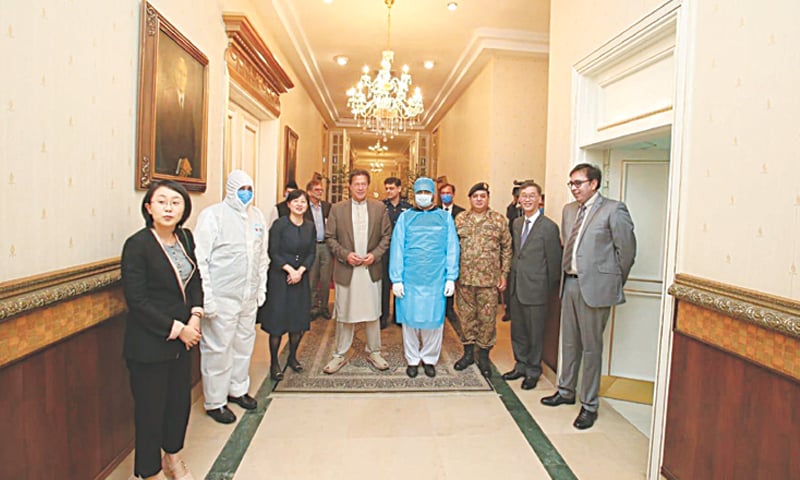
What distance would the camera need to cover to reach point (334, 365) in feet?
11.9

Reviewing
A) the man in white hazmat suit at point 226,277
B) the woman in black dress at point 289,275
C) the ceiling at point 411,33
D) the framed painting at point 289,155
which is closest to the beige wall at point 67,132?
the man in white hazmat suit at point 226,277

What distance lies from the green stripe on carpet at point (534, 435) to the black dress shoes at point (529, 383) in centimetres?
12

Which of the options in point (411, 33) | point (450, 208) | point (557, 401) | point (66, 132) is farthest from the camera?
point (411, 33)

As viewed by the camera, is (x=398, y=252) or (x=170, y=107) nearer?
(x=170, y=107)

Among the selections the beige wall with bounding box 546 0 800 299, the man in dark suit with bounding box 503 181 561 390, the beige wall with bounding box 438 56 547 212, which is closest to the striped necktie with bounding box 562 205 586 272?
the man in dark suit with bounding box 503 181 561 390

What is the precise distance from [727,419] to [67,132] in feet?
8.95

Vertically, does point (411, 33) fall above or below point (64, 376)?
above

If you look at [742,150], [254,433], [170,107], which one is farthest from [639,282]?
[170,107]

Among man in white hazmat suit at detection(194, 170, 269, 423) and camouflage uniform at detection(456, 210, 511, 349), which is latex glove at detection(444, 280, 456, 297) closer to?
camouflage uniform at detection(456, 210, 511, 349)

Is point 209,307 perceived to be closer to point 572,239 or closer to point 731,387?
point 572,239

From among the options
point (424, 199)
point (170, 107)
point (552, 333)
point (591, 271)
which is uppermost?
point (170, 107)

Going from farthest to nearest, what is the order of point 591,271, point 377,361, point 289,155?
point 289,155
point 377,361
point 591,271

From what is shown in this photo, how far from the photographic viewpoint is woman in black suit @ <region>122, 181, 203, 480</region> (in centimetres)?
186

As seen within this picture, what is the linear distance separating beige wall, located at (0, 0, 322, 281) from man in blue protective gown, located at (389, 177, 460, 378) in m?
1.85
